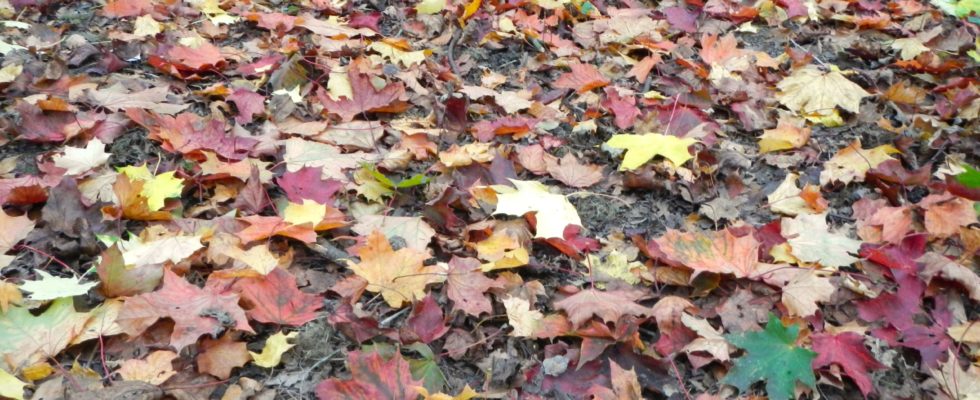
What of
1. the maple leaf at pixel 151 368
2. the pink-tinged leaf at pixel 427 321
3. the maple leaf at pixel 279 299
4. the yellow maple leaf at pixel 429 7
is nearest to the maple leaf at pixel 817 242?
the pink-tinged leaf at pixel 427 321

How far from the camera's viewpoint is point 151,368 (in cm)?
149

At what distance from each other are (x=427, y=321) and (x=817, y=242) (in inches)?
41.9

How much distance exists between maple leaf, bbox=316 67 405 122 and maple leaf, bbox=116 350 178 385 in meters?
1.17

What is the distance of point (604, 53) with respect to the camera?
316 cm

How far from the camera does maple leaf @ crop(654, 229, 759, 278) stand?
1814 millimetres

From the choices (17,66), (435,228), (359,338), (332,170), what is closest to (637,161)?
(435,228)

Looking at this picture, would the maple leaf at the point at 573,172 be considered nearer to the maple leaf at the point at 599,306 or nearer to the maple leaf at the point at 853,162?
the maple leaf at the point at 599,306

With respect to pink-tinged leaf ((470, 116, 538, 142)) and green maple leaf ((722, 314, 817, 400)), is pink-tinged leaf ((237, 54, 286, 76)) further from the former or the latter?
green maple leaf ((722, 314, 817, 400))

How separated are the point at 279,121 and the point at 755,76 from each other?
6.18 ft

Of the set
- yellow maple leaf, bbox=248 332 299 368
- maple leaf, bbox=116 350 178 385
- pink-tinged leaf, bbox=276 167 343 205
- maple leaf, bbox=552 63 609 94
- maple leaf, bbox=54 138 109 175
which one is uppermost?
maple leaf, bbox=54 138 109 175

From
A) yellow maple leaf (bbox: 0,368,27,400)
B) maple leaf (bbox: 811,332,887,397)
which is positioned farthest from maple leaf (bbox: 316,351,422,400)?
maple leaf (bbox: 811,332,887,397)

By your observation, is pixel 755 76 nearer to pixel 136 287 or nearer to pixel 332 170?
pixel 332 170

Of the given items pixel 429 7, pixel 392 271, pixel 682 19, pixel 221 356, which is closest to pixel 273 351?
pixel 221 356

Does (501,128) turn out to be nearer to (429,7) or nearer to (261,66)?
(261,66)
